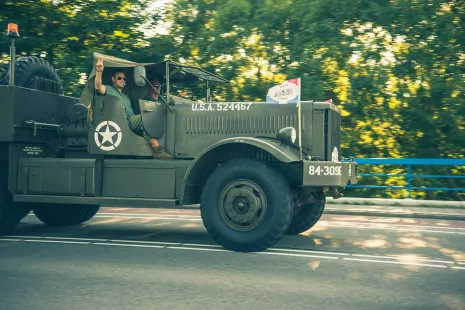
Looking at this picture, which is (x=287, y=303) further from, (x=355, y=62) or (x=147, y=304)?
(x=355, y=62)

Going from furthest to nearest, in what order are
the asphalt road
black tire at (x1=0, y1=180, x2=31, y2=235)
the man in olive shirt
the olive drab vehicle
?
black tire at (x1=0, y1=180, x2=31, y2=235) → the man in olive shirt → the olive drab vehicle → the asphalt road

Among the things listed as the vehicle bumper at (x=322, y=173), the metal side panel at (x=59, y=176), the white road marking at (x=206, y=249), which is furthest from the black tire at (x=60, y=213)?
the vehicle bumper at (x=322, y=173)

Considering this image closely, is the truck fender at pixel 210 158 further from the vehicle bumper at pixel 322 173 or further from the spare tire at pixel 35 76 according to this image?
the spare tire at pixel 35 76

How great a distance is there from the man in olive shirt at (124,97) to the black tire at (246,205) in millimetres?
1080

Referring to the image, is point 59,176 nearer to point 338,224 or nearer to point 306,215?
point 306,215

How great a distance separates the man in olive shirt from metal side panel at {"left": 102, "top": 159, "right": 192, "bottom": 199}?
0.80ft

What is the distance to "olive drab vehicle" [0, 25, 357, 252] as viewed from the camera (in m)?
7.95

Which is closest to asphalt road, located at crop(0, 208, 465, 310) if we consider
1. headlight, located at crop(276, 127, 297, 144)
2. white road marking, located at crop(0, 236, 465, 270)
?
white road marking, located at crop(0, 236, 465, 270)

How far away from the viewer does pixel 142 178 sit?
8.68m

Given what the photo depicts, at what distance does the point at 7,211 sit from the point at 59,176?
43.1 inches

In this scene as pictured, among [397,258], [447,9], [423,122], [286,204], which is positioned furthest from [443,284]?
[447,9]

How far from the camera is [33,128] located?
9.46 m

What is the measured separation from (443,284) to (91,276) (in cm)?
357

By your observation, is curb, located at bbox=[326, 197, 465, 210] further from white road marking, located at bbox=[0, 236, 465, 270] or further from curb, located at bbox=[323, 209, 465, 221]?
white road marking, located at bbox=[0, 236, 465, 270]
